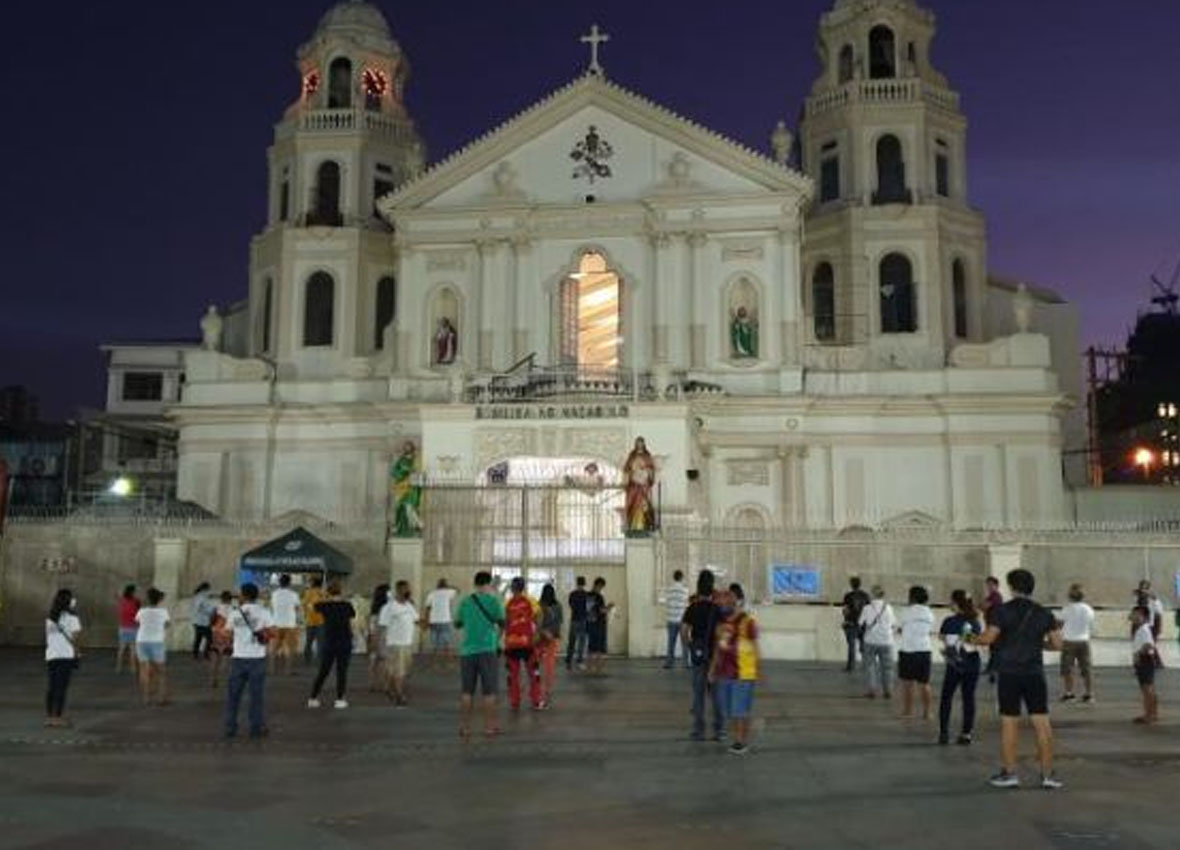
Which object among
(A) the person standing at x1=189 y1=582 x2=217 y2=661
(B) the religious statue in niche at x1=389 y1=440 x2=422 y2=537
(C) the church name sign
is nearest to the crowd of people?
(A) the person standing at x1=189 y1=582 x2=217 y2=661

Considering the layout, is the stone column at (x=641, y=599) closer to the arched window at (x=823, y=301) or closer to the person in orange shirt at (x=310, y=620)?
the person in orange shirt at (x=310, y=620)

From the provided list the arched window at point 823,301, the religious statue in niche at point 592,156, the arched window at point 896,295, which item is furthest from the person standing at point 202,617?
the arched window at point 896,295

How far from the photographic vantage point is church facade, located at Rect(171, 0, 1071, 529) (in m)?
39.7

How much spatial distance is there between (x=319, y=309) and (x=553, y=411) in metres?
16.5

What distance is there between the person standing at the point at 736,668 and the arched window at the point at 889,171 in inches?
1280

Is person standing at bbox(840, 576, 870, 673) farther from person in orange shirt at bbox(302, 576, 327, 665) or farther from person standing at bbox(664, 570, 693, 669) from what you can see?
person in orange shirt at bbox(302, 576, 327, 665)

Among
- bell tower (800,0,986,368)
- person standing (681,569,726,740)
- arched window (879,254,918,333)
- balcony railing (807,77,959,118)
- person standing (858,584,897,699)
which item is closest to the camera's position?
person standing (681,569,726,740)

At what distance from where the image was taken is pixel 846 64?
45594 mm

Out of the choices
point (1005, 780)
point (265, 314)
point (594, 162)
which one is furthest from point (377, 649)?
point (265, 314)

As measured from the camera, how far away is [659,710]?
17.0 meters

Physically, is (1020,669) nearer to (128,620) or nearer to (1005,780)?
(1005,780)

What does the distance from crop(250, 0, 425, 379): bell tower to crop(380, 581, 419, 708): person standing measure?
26.7 meters

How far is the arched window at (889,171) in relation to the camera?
43.9 meters

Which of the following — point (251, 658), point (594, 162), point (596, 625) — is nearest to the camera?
point (251, 658)
